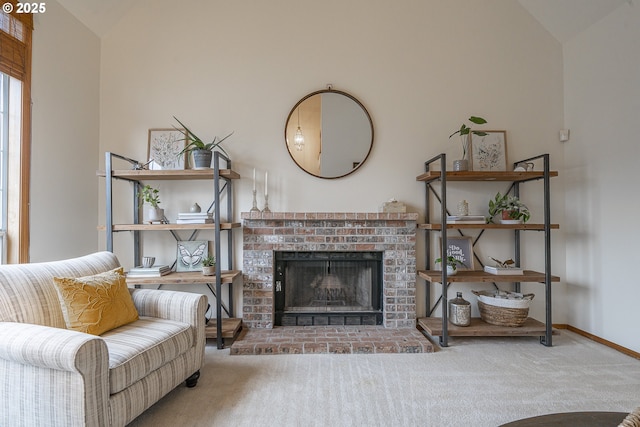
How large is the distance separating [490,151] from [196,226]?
9.46ft

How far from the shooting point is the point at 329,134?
3014mm

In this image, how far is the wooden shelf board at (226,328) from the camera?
2600 millimetres

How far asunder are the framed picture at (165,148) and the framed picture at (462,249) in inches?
109

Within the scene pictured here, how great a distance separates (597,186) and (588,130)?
1.74ft

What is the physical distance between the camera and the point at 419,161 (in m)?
3.04

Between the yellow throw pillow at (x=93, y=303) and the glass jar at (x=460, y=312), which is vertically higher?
the yellow throw pillow at (x=93, y=303)

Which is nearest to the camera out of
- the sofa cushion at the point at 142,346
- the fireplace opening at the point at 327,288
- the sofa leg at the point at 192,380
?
the sofa cushion at the point at 142,346

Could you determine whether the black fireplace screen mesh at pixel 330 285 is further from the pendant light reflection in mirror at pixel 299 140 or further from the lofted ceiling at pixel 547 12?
the lofted ceiling at pixel 547 12

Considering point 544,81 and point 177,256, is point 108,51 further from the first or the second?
point 544,81

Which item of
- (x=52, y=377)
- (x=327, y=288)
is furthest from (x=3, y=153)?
(x=327, y=288)

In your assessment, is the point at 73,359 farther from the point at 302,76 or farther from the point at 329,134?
the point at 302,76

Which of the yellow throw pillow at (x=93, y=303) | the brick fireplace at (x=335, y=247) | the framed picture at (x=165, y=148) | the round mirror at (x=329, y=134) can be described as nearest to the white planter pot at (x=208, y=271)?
the brick fireplace at (x=335, y=247)

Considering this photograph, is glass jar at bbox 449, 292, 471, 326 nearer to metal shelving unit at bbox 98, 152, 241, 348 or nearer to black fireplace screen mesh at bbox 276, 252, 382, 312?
black fireplace screen mesh at bbox 276, 252, 382, 312

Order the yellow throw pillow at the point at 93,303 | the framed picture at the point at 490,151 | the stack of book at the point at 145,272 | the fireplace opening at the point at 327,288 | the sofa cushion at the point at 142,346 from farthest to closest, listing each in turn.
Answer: the framed picture at the point at 490,151, the fireplace opening at the point at 327,288, the stack of book at the point at 145,272, the yellow throw pillow at the point at 93,303, the sofa cushion at the point at 142,346
